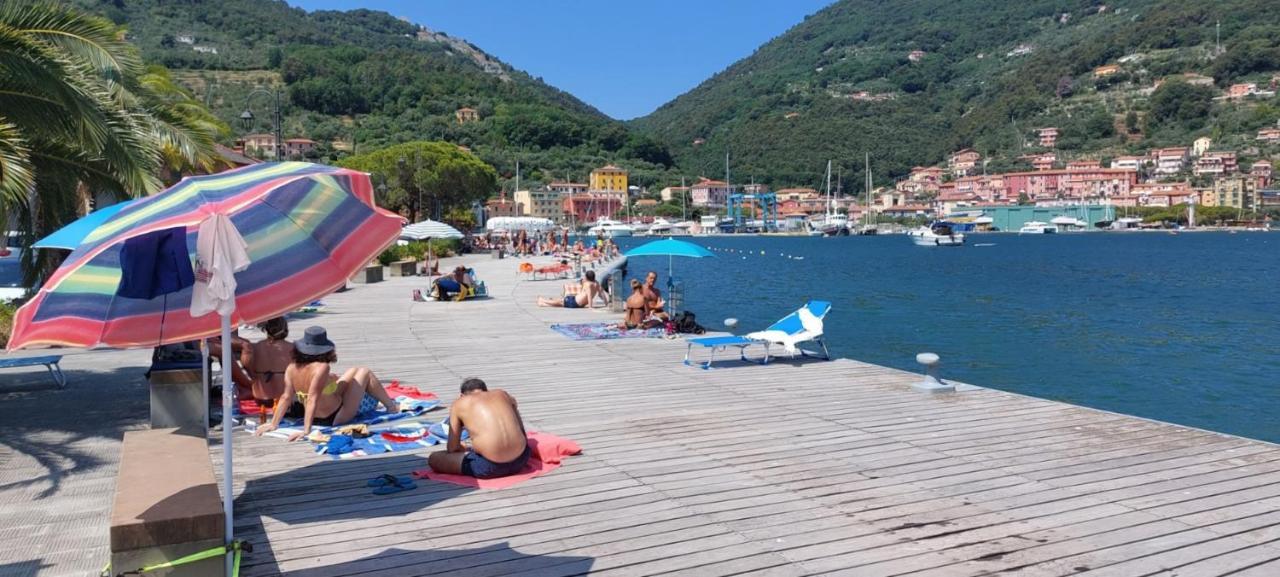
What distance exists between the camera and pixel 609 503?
537 cm

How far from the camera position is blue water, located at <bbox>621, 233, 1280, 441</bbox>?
53.1 ft

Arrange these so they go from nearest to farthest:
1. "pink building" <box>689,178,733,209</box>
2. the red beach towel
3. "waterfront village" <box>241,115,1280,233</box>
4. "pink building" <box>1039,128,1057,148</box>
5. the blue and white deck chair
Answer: the red beach towel < the blue and white deck chair < "waterfront village" <box>241,115,1280,233</box> < "pink building" <box>689,178,733,209</box> < "pink building" <box>1039,128,1057,148</box>

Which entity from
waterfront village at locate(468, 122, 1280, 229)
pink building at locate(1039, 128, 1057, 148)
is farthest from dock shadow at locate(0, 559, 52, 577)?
pink building at locate(1039, 128, 1057, 148)

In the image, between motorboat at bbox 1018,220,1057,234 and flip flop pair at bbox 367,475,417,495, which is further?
motorboat at bbox 1018,220,1057,234

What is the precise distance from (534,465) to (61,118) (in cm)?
481

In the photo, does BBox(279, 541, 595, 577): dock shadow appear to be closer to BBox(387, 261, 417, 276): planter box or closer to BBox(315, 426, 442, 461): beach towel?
BBox(315, 426, 442, 461): beach towel

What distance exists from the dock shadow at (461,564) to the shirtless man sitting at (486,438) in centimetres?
119

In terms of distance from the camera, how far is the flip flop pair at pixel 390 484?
5543 millimetres

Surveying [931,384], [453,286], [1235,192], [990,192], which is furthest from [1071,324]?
[990,192]

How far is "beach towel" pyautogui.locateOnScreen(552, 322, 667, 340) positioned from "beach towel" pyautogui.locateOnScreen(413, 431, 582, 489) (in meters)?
6.25

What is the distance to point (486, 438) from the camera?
19.0 feet

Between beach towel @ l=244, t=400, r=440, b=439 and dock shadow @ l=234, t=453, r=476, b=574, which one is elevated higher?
beach towel @ l=244, t=400, r=440, b=439

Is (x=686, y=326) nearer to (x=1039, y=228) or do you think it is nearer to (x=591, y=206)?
(x=591, y=206)

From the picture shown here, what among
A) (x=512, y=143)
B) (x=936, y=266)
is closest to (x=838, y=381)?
(x=936, y=266)
